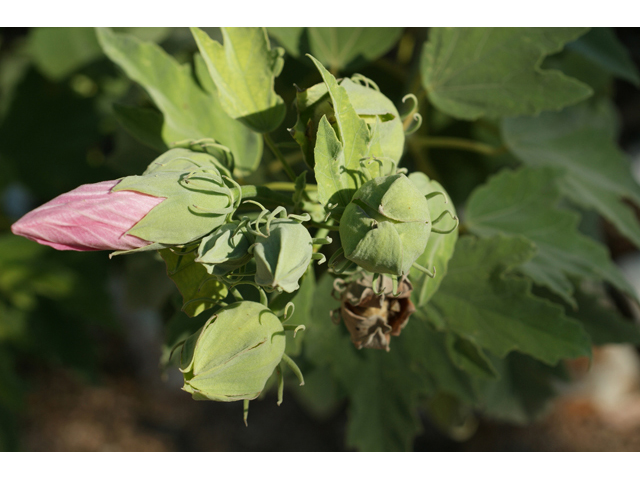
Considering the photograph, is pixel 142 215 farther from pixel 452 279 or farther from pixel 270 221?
pixel 452 279

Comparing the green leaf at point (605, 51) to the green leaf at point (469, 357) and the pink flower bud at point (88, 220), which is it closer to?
the green leaf at point (469, 357)

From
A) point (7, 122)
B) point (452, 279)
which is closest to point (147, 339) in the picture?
point (7, 122)

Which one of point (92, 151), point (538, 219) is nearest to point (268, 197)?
point (538, 219)

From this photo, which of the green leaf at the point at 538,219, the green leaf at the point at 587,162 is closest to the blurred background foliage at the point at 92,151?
the green leaf at the point at 587,162

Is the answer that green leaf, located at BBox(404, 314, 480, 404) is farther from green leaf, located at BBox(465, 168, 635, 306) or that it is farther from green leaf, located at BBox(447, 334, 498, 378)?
green leaf, located at BBox(465, 168, 635, 306)

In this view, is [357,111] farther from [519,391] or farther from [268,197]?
[519,391]

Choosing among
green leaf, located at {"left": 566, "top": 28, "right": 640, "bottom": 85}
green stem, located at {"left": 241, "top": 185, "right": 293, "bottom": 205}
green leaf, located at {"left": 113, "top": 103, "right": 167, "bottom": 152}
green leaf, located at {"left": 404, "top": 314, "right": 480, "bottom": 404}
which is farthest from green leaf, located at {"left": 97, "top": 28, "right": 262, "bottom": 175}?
green leaf, located at {"left": 566, "top": 28, "right": 640, "bottom": 85}
